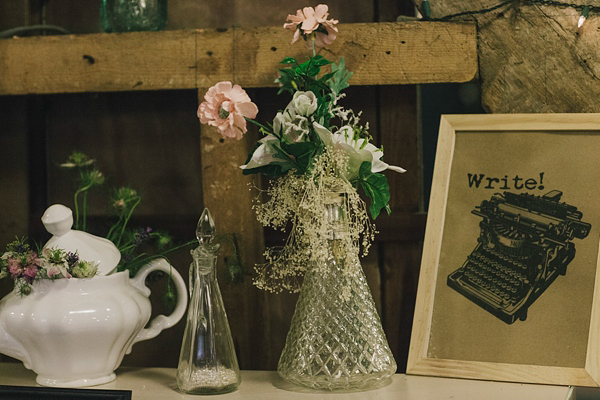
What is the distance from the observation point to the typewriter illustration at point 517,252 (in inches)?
49.0

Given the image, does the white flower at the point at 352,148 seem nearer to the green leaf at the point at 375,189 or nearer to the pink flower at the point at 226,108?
the green leaf at the point at 375,189

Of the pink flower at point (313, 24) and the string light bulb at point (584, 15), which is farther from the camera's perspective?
the string light bulb at point (584, 15)

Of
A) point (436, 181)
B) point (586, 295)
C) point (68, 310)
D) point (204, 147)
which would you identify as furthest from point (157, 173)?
point (586, 295)

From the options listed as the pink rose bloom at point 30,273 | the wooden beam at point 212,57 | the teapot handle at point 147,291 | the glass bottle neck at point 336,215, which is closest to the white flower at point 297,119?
the glass bottle neck at point 336,215

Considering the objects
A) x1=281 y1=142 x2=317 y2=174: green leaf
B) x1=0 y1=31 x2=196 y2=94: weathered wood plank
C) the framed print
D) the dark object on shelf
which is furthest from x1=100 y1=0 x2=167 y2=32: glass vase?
the dark object on shelf

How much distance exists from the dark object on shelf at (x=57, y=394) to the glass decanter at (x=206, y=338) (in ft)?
0.41

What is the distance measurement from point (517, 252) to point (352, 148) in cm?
36

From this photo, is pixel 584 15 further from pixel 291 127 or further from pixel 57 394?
pixel 57 394

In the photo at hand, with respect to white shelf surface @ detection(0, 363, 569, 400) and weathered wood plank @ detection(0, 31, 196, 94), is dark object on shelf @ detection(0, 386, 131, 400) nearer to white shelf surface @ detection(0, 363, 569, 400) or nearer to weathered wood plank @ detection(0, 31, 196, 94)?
white shelf surface @ detection(0, 363, 569, 400)

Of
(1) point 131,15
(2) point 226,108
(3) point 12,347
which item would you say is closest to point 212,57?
(1) point 131,15

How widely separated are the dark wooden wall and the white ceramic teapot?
0.27 meters

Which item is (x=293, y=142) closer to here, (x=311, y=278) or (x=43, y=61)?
(x=311, y=278)

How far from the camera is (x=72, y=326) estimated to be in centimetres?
121

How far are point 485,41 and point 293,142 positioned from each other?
0.47 m
